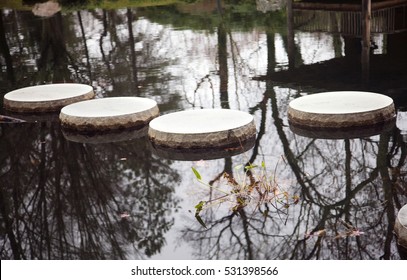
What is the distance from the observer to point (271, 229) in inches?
232

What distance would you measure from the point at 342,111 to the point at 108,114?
123 inches

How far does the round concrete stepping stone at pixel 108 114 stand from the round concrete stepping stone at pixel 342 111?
202cm

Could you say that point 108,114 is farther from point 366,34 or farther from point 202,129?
point 366,34

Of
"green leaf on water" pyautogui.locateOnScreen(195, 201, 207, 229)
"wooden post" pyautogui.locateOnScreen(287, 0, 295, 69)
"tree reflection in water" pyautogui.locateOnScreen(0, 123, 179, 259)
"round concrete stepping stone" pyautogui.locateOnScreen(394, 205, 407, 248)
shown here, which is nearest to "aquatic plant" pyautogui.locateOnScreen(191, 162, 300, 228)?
"green leaf on water" pyautogui.locateOnScreen(195, 201, 207, 229)

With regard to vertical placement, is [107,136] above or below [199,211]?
above

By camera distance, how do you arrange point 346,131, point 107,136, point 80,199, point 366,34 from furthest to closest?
1. point 366,34
2. point 107,136
3. point 346,131
4. point 80,199

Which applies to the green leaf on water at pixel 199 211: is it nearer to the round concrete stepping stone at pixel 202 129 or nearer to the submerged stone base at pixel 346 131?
the round concrete stepping stone at pixel 202 129

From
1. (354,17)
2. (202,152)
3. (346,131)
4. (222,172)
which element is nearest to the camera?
(222,172)

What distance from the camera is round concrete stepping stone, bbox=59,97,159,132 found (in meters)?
8.93

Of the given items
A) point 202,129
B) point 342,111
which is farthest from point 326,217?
point 342,111

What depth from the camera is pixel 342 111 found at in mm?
8336

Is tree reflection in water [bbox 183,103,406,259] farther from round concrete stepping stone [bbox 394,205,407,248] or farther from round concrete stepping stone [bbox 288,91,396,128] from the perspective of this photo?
round concrete stepping stone [bbox 288,91,396,128]

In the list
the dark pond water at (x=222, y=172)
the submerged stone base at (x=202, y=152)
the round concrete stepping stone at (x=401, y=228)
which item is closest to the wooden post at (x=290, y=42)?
the dark pond water at (x=222, y=172)

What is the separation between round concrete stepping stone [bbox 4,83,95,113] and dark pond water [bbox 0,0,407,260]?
17 cm
